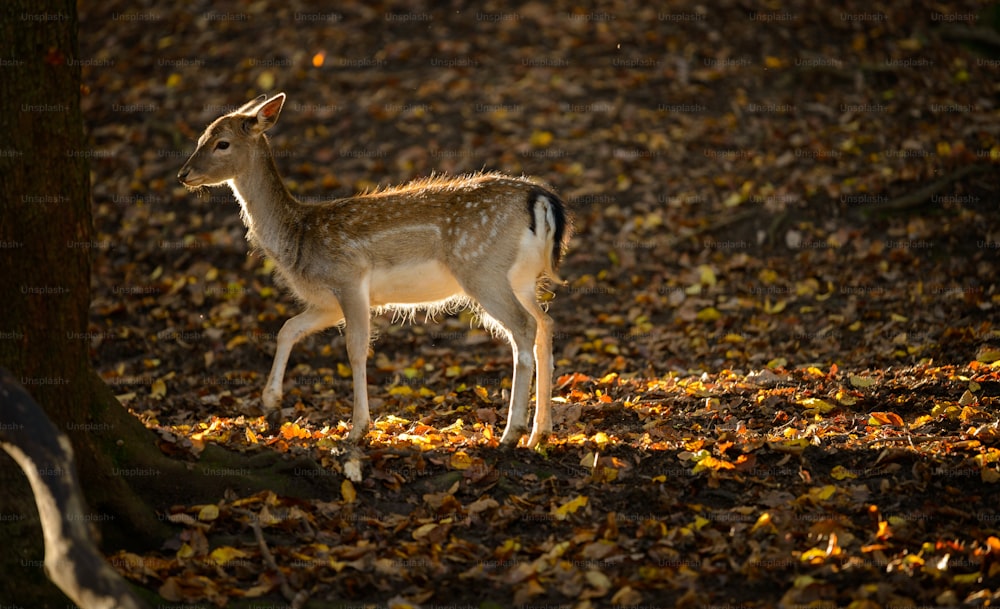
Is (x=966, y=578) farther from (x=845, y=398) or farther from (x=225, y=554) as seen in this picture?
(x=225, y=554)

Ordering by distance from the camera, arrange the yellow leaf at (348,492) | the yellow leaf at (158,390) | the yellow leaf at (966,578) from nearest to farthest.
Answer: the yellow leaf at (966,578) < the yellow leaf at (348,492) < the yellow leaf at (158,390)

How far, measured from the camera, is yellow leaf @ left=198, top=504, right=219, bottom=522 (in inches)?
196

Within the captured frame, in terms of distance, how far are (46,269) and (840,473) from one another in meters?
4.00

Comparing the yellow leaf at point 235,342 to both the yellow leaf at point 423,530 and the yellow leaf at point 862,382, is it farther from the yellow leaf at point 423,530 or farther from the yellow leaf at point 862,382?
the yellow leaf at point 862,382

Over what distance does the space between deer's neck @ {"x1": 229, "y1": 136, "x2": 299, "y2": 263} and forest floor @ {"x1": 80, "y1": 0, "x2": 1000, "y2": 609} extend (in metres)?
1.24

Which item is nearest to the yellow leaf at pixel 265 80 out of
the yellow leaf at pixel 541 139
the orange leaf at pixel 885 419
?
the yellow leaf at pixel 541 139

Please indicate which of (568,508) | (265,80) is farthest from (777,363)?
(265,80)

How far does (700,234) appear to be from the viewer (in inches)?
415

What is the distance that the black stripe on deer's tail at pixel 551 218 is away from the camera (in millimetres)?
6480

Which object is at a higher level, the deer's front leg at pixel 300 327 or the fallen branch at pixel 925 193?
the fallen branch at pixel 925 193

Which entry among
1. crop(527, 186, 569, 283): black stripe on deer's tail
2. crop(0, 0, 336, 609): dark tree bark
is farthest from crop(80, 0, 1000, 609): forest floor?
crop(527, 186, 569, 283): black stripe on deer's tail

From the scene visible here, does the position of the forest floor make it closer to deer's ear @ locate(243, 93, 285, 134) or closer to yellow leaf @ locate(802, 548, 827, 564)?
yellow leaf @ locate(802, 548, 827, 564)

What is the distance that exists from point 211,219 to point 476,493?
23.1 ft

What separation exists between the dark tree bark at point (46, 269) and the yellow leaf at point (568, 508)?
6.17ft
